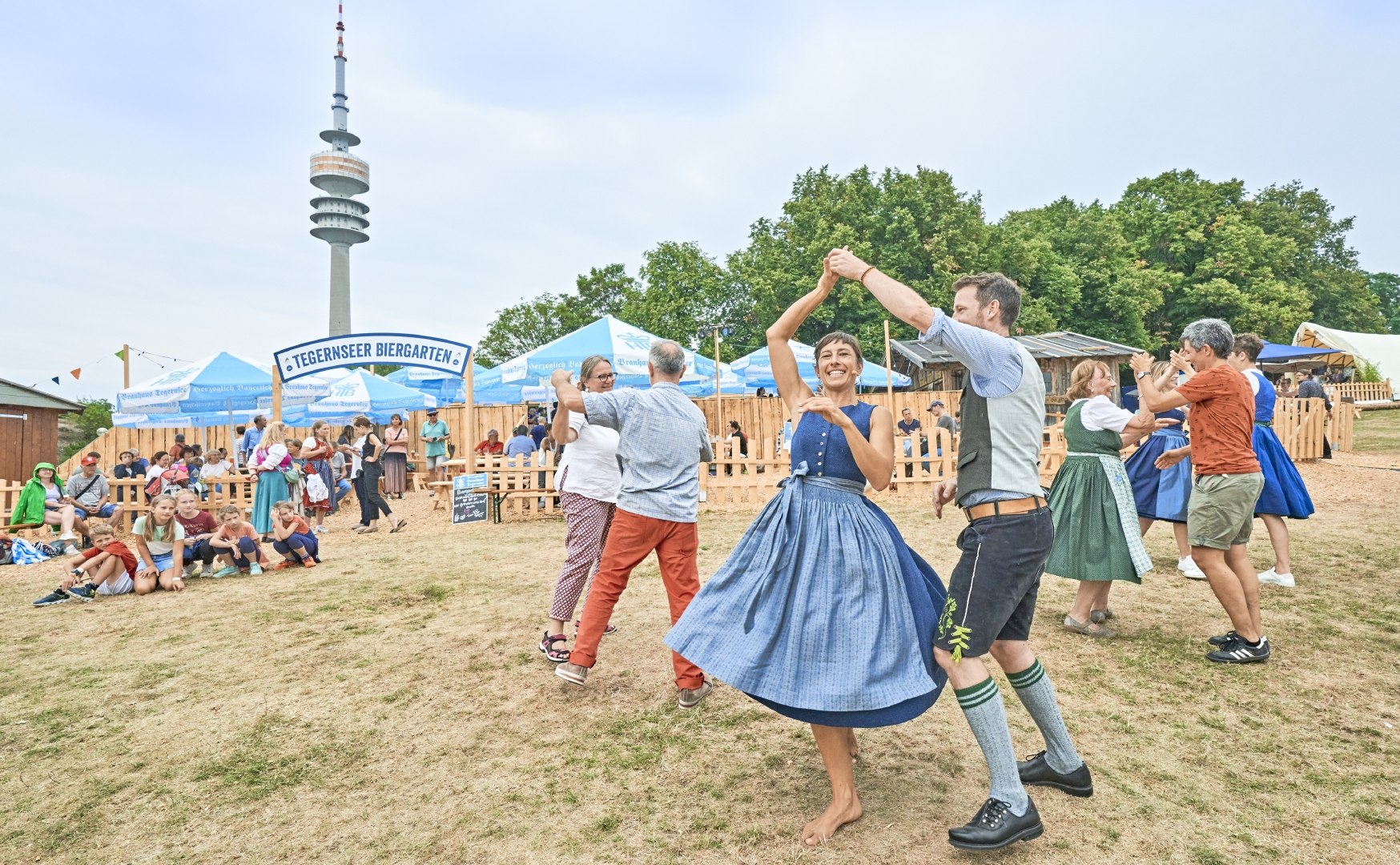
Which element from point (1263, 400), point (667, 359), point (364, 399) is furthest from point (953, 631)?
point (364, 399)

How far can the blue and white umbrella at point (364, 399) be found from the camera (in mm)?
18234

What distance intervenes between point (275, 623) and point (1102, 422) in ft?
20.7

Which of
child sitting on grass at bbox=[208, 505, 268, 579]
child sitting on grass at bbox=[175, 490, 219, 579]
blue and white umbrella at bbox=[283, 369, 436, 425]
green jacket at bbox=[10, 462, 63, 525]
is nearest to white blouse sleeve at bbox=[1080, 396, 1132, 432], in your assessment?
child sitting on grass at bbox=[208, 505, 268, 579]

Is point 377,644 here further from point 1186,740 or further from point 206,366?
point 206,366

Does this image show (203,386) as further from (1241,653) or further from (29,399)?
(1241,653)

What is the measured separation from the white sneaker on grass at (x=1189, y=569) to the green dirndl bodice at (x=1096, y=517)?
2.22m

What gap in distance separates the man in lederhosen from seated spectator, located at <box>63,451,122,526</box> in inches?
487

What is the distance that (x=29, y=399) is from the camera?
768 inches

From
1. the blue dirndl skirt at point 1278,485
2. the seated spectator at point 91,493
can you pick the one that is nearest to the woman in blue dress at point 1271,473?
the blue dirndl skirt at point 1278,485

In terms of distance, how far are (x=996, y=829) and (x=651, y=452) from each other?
2304mm

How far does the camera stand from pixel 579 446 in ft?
15.8

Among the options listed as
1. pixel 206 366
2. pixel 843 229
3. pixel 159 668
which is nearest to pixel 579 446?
pixel 159 668

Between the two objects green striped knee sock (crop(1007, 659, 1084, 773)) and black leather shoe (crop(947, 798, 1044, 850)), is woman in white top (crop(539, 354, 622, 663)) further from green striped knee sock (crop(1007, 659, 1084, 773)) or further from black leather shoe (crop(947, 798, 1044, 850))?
black leather shoe (crop(947, 798, 1044, 850))

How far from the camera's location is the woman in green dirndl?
465cm
